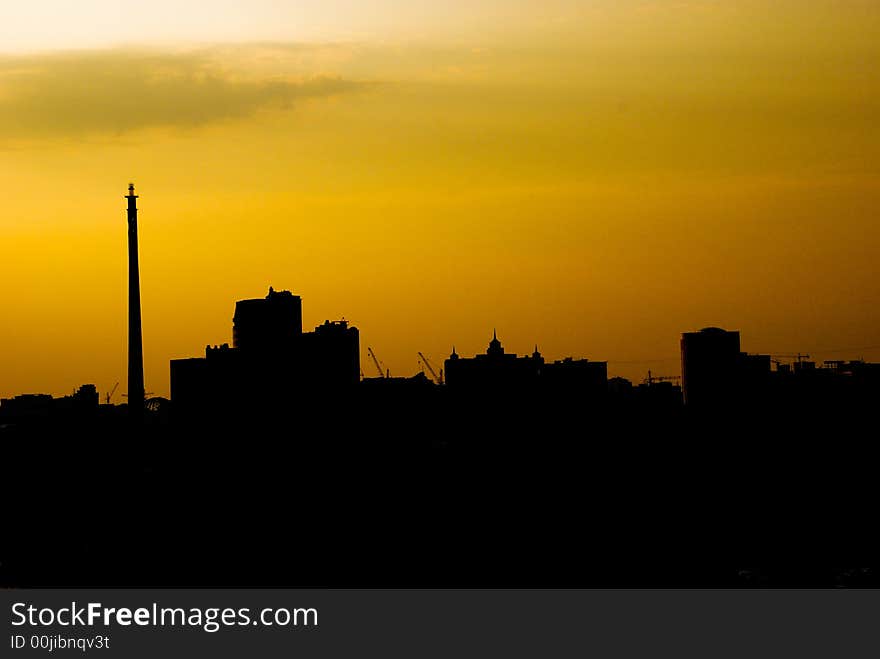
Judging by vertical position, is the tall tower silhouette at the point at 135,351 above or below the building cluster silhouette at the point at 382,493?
above

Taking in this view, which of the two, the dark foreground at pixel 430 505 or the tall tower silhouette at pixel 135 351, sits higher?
the tall tower silhouette at pixel 135 351

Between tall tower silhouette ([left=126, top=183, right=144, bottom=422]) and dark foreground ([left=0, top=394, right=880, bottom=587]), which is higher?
tall tower silhouette ([left=126, top=183, right=144, bottom=422])

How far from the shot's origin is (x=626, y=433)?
185125 millimetres

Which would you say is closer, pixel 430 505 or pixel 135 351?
pixel 430 505

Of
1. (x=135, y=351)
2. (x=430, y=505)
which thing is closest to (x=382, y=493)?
(x=430, y=505)

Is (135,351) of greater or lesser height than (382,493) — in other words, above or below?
above

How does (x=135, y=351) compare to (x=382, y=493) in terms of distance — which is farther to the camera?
(x=135, y=351)

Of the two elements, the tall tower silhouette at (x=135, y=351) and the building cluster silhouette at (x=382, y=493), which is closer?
the building cluster silhouette at (x=382, y=493)

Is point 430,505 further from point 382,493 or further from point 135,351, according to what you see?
point 135,351

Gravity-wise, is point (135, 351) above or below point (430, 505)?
above

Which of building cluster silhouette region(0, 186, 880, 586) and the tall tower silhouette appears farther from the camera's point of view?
the tall tower silhouette

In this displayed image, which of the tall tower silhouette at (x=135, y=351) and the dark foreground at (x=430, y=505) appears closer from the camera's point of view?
the dark foreground at (x=430, y=505)

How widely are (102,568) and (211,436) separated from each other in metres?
80.0
